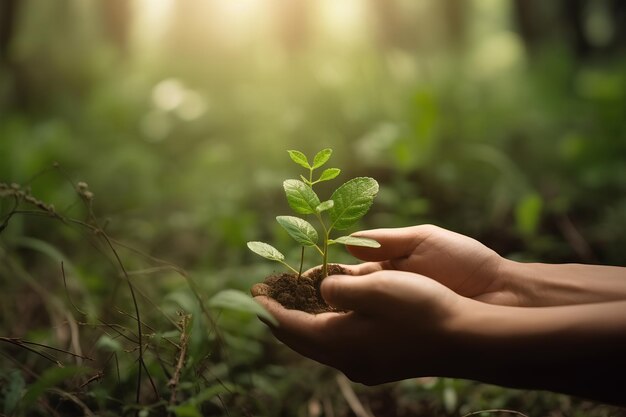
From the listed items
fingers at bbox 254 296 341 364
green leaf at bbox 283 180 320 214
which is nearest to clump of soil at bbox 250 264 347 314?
fingers at bbox 254 296 341 364

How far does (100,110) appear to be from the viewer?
407cm

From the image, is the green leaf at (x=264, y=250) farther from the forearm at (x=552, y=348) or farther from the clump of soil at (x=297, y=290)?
the forearm at (x=552, y=348)

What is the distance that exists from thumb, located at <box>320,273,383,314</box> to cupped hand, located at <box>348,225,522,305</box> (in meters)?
0.17

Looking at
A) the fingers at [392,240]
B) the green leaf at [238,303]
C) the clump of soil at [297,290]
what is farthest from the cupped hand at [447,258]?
the green leaf at [238,303]

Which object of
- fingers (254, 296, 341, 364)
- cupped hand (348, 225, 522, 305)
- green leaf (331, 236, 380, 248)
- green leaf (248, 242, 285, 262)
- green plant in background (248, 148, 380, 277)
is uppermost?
green plant in background (248, 148, 380, 277)

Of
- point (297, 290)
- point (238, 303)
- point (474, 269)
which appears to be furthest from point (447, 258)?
point (238, 303)

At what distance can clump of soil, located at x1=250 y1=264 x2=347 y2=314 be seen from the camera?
1.04m

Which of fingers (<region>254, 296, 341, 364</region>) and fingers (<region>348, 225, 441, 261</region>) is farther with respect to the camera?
fingers (<region>348, 225, 441, 261</region>)

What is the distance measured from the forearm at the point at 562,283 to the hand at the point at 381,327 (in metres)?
0.23

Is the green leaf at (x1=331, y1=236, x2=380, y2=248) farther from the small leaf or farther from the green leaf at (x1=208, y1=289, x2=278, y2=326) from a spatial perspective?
the green leaf at (x1=208, y1=289, x2=278, y2=326)

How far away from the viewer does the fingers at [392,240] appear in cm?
108

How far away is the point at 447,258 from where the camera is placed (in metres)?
1.08

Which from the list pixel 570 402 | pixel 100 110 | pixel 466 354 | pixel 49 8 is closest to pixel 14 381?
pixel 466 354

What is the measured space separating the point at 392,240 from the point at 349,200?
4.8 inches
